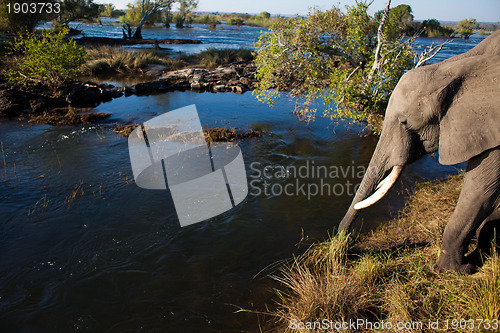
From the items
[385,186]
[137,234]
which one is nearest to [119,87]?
[137,234]

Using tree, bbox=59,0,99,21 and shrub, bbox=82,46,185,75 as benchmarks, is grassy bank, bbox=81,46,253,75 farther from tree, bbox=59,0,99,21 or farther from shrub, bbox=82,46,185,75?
tree, bbox=59,0,99,21

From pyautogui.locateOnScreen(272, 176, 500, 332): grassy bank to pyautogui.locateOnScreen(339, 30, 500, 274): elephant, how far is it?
36cm

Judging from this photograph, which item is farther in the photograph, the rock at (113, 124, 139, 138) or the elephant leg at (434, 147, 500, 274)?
the rock at (113, 124, 139, 138)

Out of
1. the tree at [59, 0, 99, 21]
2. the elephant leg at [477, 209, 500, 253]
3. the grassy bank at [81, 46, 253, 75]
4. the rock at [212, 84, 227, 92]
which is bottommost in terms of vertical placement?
the elephant leg at [477, 209, 500, 253]

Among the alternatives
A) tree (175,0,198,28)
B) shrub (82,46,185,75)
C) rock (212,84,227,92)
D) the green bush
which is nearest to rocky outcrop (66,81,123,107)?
the green bush

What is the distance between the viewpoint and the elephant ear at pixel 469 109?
121 inches

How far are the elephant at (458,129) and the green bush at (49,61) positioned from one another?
11927 millimetres

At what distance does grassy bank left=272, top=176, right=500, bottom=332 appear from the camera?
302 centimetres

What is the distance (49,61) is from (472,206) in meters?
13.2

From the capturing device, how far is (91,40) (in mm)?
30250

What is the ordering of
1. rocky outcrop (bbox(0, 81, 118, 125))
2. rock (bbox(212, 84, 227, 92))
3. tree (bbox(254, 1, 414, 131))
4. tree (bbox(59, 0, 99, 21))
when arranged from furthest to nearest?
tree (bbox(59, 0, 99, 21)) → rock (bbox(212, 84, 227, 92)) → rocky outcrop (bbox(0, 81, 118, 125)) → tree (bbox(254, 1, 414, 131))

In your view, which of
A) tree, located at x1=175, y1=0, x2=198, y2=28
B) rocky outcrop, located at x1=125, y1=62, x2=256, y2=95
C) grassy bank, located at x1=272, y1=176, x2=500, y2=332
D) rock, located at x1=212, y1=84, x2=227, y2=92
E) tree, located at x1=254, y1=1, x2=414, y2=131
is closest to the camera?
grassy bank, located at x1=272, y1=176, x2=500, y2=332

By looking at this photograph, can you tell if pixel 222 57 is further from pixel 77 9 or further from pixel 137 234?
pixel 77 9

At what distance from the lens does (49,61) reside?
11.6 m
